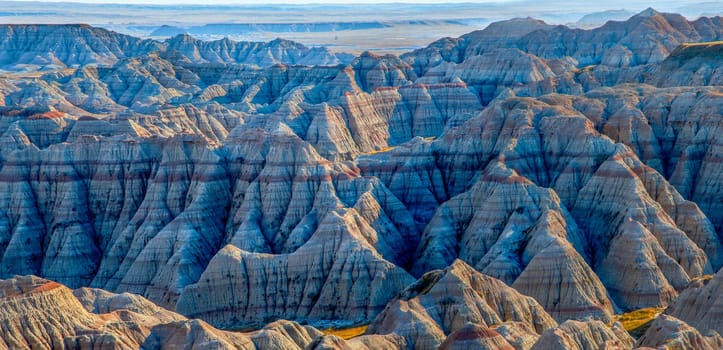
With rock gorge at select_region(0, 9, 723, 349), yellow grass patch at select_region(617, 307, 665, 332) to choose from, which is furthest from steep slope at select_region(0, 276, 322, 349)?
yellow grass patch at select_region(617, 307, 665, 332)

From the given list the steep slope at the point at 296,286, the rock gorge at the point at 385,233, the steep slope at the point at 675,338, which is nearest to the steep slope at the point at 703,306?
the rock gorge at the point at 385,233

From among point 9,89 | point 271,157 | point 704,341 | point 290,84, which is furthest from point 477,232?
point 9,89

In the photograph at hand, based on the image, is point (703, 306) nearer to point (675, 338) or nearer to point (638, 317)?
point (638, 317)

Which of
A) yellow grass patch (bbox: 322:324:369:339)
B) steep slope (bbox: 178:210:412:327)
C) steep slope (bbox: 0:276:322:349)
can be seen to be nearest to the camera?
steep slope (bbox: 0:276:322:349)

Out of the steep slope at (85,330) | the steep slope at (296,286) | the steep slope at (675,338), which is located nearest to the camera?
the steep slope at (675,338)

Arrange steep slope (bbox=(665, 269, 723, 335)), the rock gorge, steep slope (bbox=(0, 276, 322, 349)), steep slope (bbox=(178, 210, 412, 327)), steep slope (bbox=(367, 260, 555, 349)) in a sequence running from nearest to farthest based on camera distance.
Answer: steep slope (bbox=(0, 276, 322, 349))
the rock gorge
steep slope (bbox=(367, 260, 555, 349))
steep slope (bbox=(665, 269, 723, 335))
steep slope (bbox=(178, 210, 412, 327))

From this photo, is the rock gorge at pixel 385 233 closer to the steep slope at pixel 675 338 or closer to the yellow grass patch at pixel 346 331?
the steep slope at pixel 675 338

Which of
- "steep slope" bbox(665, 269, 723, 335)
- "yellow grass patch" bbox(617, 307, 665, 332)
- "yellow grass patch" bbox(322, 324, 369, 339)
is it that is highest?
"steep slope" bbox(665, 269, 723, 335)

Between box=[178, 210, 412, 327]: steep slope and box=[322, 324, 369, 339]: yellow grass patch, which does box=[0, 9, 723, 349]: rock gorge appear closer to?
box=[178, 210, 412, 327]: steep slope
